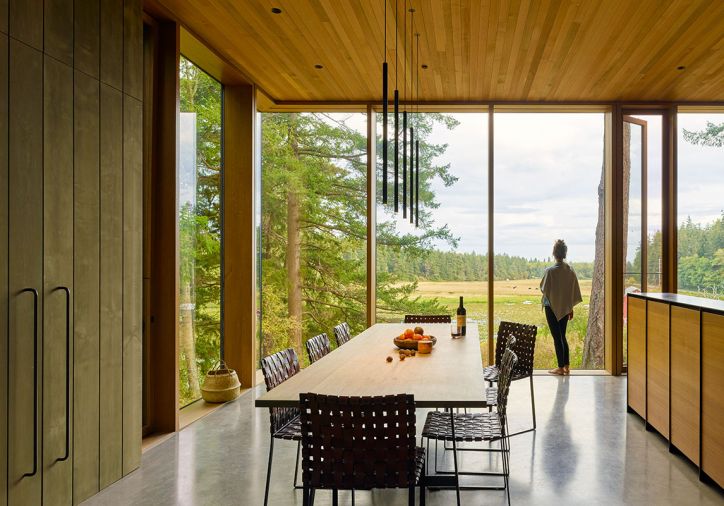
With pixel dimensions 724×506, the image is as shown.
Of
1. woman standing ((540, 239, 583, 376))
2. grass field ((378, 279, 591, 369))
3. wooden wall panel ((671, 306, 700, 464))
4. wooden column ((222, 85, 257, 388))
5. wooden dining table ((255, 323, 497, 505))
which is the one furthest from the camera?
grass field ((378, 279, 591, 369))

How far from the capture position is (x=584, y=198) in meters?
7.19

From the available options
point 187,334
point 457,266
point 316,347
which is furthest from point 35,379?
point 457,266

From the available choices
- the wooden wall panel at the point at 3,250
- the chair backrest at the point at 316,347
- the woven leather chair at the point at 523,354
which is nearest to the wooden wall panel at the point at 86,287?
the wooden wall panel at the point at 3,250

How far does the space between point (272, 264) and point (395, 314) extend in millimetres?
1757

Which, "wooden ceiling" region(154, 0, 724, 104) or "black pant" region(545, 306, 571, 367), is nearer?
"wooden ceiling" region(154, 0, 724, 104)

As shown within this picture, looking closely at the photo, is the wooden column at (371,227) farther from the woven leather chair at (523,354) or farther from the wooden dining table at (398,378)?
the wooden dining table at (398,378)

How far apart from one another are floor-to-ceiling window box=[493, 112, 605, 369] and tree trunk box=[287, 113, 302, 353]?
2.57 meters

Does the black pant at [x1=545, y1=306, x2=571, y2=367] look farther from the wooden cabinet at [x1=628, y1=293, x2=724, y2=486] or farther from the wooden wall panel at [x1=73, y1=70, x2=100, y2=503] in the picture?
the wooden wall panel at [x1=73, y1=70, x2=100, y2=503]

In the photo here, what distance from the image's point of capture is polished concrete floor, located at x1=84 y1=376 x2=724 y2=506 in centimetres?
333

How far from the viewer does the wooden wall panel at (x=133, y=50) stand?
3770 millimetres

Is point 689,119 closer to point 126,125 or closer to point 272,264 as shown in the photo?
point 272,264

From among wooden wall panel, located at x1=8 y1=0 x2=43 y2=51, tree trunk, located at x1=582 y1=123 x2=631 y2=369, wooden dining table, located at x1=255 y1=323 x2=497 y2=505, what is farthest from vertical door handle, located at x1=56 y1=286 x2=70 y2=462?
tree trunk, located at x1=582 y1=123 x2=631 y2=369

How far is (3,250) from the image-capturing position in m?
2.72

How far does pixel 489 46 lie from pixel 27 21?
370 centimetres
